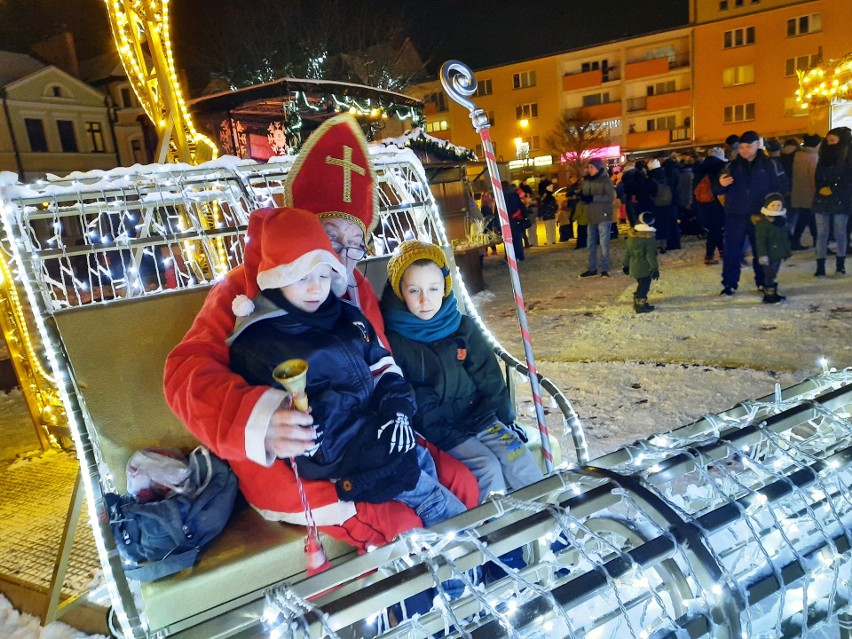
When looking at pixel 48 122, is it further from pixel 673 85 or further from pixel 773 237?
pixel 673 85

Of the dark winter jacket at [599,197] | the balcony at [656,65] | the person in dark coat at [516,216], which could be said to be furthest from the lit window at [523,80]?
the dark winter jacket at [599,197]

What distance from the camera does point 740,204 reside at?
6684mm

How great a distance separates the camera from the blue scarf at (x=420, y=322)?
254cm

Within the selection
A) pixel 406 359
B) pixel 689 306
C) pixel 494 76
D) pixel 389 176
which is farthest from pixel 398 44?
pixel 406 359

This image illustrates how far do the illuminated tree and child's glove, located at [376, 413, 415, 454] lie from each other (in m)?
32.8

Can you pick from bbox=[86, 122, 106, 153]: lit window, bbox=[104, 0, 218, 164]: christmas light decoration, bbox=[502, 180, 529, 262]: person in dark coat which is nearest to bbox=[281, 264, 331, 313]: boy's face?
bbox=[104, 0, 218, 164]: christmas light decoration

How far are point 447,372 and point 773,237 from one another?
548 cm

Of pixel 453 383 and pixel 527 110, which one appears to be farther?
pixel 527 110

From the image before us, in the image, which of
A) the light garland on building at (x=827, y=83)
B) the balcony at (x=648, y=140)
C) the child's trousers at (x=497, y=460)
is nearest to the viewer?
the child's trousers at (x=497, y=460)

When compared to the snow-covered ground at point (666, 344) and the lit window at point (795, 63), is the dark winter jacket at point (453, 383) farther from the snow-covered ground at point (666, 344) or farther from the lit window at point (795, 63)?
the lit window at point (795, 63)

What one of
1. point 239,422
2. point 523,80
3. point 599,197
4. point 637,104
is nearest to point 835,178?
point 599,197

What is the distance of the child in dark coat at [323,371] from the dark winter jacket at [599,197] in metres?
7.84

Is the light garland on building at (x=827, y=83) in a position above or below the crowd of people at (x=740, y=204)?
above

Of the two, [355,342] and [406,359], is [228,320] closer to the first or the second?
[355,342]
